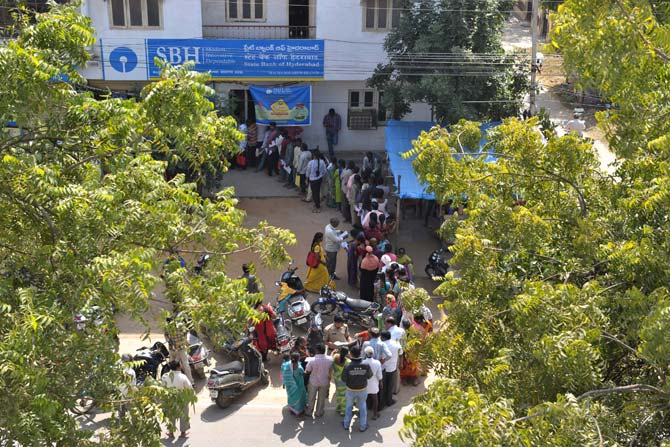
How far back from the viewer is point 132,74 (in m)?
19.8

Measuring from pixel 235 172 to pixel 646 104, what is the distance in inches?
582

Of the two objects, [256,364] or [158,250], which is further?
[256,364]

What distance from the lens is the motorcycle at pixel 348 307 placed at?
12992mm

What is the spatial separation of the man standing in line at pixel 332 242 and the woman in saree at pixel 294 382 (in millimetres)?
3856

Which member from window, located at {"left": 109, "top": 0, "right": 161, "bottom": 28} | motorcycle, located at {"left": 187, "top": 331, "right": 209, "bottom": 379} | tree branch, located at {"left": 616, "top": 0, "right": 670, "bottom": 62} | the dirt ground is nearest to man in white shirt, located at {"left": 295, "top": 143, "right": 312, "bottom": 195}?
the dirt ground

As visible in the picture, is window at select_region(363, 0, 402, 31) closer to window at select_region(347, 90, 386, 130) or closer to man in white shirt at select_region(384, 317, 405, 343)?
window at select_region(347, 90, 386, 130)

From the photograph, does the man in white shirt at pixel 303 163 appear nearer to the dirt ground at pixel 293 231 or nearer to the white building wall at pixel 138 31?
the dirt ground at pixel 293 231

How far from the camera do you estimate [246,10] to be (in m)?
20.7

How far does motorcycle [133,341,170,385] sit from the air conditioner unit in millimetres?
11408

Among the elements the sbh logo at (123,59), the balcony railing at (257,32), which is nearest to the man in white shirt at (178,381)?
the sbh logo at (123,59)

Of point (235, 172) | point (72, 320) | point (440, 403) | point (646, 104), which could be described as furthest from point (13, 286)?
point (235, 172)

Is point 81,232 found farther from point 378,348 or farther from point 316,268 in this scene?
point 316,268

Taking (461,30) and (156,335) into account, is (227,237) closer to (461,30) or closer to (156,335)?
(156,335)

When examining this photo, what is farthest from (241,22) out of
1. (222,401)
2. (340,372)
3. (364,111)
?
(340,372)
